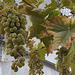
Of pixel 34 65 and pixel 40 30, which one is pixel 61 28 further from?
pixel 34 65

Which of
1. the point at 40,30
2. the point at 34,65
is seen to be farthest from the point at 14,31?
the point at 34,65

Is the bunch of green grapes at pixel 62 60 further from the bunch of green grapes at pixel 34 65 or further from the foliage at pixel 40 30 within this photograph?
the bunch of green grapes at pixel 34 65

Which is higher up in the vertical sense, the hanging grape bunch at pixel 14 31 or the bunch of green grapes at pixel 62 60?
the hanging grape bunch at pixel 14 31

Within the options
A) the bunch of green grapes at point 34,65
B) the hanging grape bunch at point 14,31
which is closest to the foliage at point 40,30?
the hanging grape bunch at point 14,31

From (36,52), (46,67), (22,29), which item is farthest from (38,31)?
(46,67)

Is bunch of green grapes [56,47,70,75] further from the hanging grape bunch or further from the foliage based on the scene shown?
the hanging grape bunch

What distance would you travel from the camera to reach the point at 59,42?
35 cm

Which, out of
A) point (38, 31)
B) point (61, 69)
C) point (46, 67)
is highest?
point (38, 31)

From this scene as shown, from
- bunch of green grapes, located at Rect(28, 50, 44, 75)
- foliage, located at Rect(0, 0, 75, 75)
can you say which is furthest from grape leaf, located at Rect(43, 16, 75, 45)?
bunch of green grapes, located at Rect(28, 50, 44, 75)

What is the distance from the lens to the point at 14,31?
414 mm

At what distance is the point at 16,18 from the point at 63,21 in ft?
0.40

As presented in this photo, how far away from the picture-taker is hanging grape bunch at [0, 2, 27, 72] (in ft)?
1.17

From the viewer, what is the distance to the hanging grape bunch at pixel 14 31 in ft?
1.17

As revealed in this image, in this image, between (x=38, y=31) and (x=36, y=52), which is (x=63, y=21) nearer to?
(x=38, y=31)
